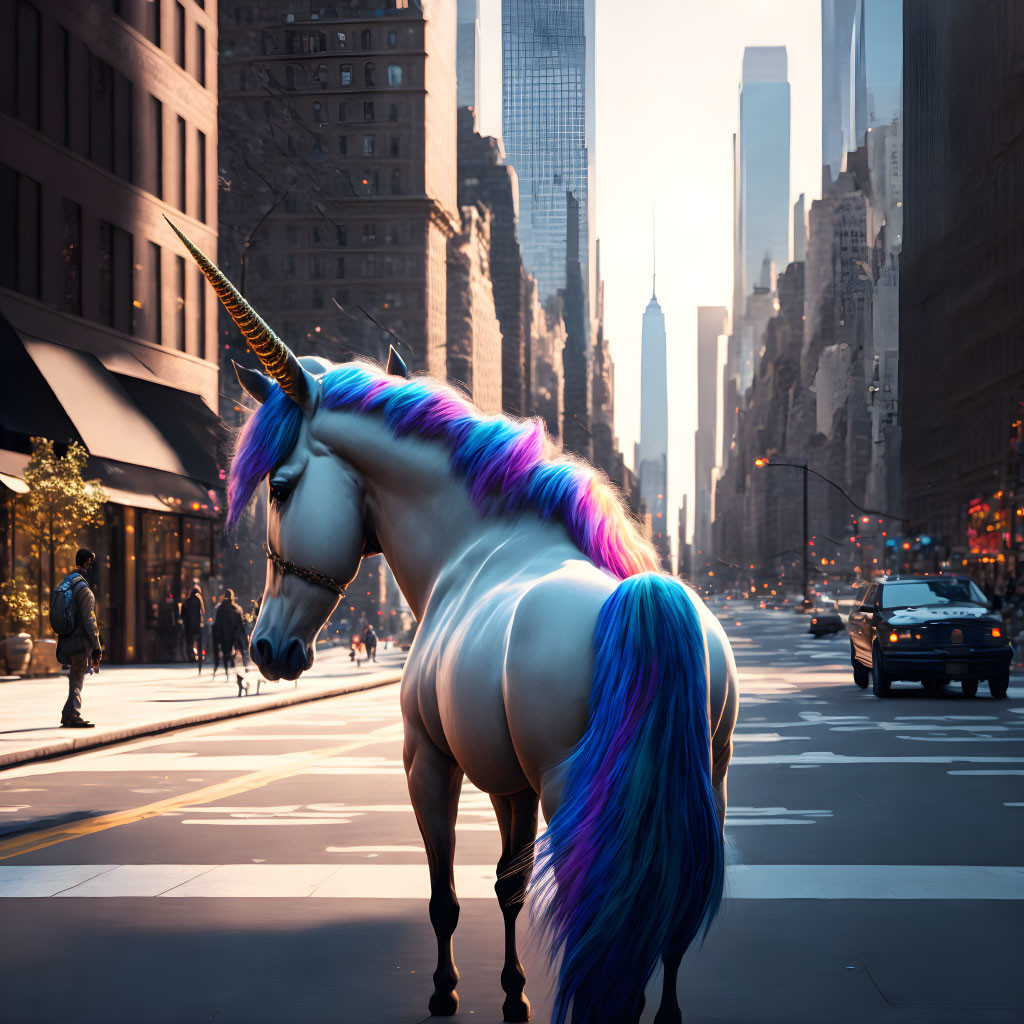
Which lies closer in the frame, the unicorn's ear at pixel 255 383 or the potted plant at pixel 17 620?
the unicorn's ear at pixel 255 383

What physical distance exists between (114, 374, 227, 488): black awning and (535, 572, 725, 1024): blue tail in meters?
32.8

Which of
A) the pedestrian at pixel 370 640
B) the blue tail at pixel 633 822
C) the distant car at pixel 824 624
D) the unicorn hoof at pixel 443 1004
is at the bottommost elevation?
the distant car at pixel 824 624

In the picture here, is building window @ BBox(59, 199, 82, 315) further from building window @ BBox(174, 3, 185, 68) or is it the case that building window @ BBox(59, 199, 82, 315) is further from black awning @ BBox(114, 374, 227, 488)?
building window @ BBox(174, 3, 185, 68)

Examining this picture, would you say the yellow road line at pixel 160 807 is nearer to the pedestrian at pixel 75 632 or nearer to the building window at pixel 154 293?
the pedestrian at pixel 75 632

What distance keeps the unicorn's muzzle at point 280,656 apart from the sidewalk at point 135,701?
11.3 m

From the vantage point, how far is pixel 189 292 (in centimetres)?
4272

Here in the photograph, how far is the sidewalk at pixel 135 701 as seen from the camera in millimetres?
17562

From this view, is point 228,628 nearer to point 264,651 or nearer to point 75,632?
point 75,632

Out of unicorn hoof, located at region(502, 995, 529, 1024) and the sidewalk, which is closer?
unicorn hoof, located at region(502, 995, 529, 1024)

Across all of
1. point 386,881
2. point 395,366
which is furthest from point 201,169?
point 395,366

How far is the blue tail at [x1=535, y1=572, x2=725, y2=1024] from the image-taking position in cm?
377

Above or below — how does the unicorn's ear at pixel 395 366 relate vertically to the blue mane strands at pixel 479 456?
above

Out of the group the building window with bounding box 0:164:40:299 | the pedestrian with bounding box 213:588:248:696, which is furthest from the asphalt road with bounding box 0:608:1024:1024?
the building window with bounding box 0:164:40:299

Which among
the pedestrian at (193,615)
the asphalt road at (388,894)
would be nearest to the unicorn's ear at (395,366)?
the asphalt road at (388,894)
